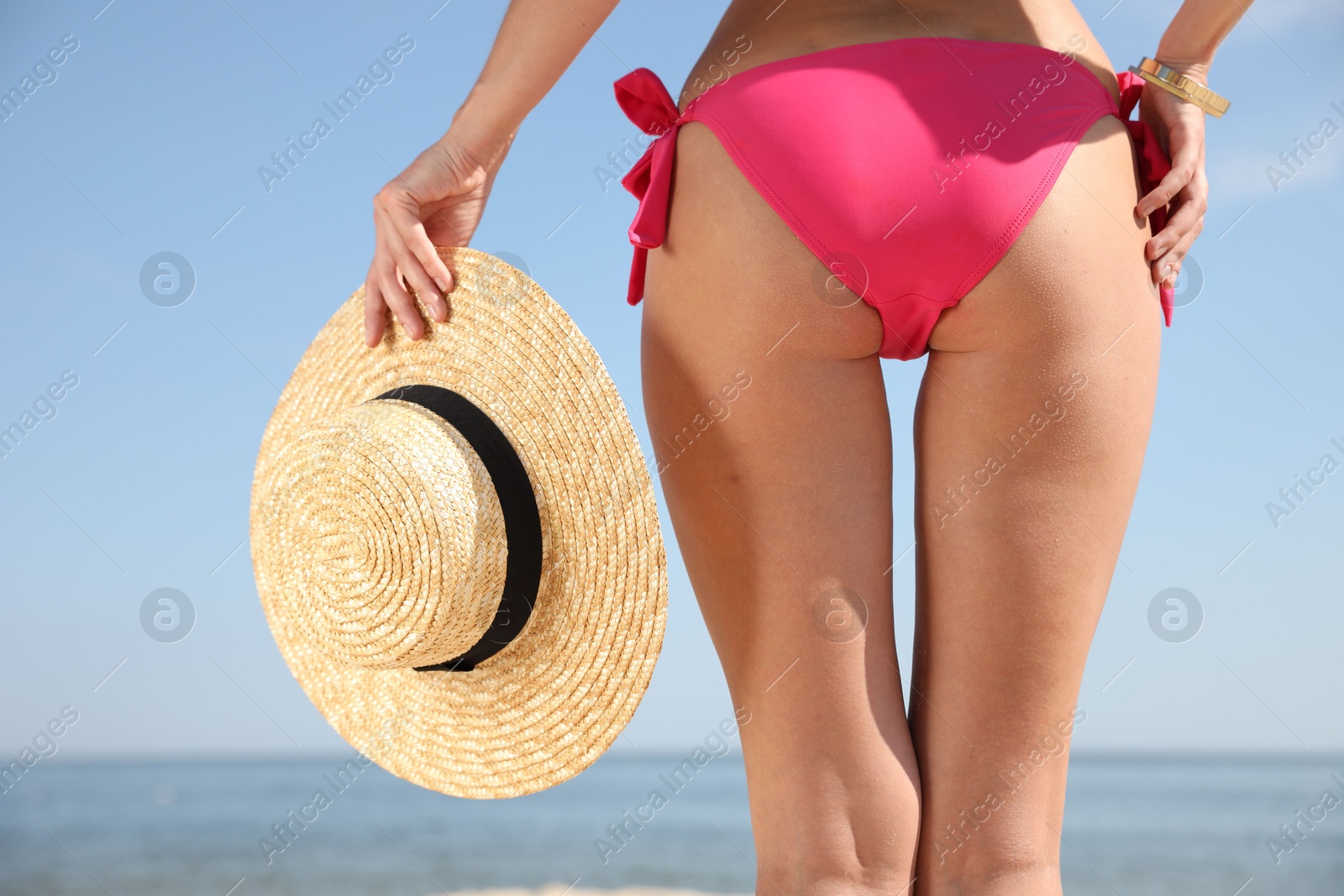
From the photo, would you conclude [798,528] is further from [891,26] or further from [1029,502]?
[891,26]

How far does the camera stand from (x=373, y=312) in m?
1.41

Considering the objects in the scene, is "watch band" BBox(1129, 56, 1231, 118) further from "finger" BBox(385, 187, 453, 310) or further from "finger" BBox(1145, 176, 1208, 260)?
"finger" BBox(385, 187, 453, 310)

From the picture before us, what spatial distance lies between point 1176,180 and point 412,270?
93 cm

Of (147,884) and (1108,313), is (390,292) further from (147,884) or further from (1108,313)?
(147,884)

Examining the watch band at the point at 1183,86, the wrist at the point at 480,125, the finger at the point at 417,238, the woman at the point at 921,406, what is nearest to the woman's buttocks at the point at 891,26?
the woman at the point at 921,406

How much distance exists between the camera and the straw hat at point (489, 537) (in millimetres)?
1253

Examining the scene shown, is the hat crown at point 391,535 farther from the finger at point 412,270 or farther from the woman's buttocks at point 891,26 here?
the woman's buttocks at point 891,26

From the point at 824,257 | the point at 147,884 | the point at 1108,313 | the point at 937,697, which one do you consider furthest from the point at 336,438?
the point at 147,884

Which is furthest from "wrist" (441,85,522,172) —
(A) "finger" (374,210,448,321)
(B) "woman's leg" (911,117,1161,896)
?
(B) "woman's leg" (911,117,1161,896)

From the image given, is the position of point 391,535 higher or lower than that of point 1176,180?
higher

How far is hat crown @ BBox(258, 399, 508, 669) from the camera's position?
1277 mm

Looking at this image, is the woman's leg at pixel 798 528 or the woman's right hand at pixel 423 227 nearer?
the woman's leg at pixel 798 528

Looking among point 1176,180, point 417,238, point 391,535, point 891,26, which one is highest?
point 417,238

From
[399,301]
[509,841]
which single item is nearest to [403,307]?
[399,301]
